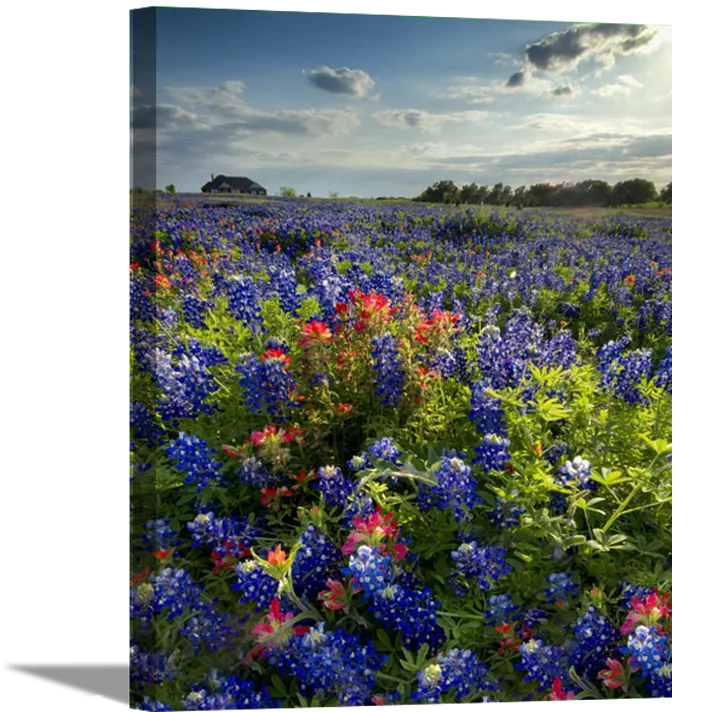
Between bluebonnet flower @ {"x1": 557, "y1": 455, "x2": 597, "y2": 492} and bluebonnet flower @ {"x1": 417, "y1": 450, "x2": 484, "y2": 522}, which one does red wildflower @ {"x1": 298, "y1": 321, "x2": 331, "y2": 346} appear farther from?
bluebonnet flower @ {"x1": 557, "y1": 455, "x2": 597, "y2": 492}

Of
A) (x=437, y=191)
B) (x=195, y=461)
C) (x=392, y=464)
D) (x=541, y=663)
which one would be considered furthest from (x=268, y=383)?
(x=541, y=663)

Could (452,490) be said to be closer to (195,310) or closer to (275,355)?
(275,355)

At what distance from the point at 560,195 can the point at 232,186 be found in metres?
1.00

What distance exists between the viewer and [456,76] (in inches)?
79.5

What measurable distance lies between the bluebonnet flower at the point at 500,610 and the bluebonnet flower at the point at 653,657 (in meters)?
0.34

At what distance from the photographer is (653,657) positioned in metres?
1.99

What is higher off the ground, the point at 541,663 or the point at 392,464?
the point at 392,464

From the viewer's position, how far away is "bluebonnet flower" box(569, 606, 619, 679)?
6.65 feet

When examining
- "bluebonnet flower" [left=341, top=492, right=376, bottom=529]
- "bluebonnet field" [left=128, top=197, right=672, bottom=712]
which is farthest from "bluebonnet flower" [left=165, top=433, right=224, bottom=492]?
"bluebonnet flower" [left=341, top=492, right=376, bottom=529]

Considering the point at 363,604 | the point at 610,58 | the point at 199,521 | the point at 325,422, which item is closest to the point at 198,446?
the point at 199,521

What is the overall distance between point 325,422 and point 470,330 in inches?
23.2

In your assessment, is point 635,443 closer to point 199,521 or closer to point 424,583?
point 424,583

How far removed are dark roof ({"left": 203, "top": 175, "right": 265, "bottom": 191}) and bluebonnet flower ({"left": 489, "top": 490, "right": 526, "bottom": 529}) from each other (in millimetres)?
1168

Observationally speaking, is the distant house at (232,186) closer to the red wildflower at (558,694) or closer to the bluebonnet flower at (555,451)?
the bluebonnet flower at (555,451)
